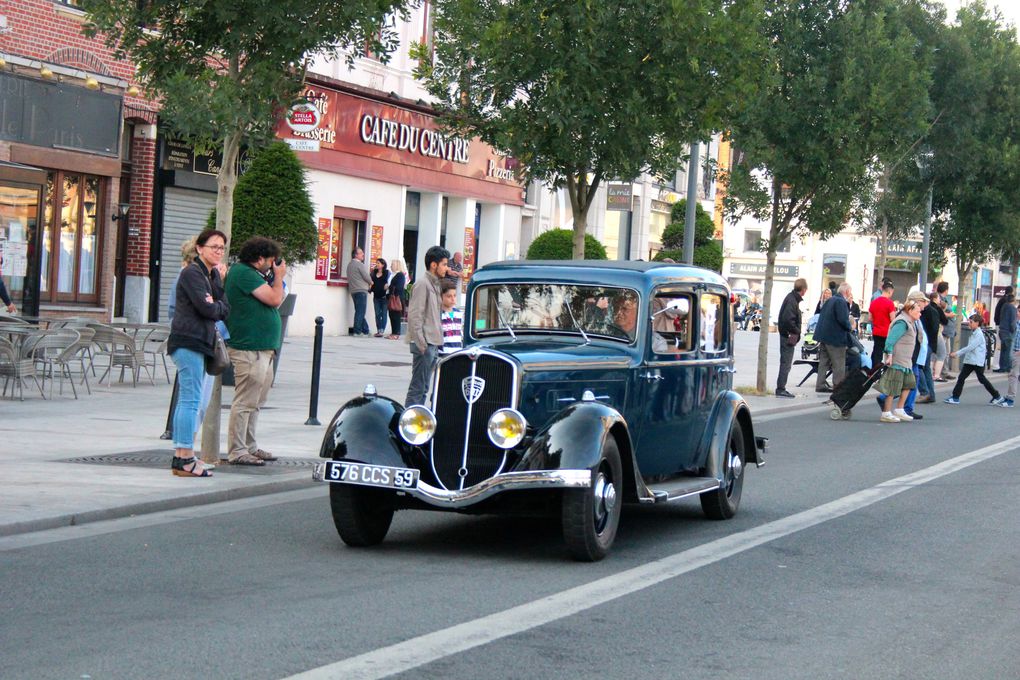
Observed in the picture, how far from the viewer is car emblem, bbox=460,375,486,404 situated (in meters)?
8.76

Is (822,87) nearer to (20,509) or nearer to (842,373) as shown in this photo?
(842,373)

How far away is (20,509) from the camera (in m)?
9.55

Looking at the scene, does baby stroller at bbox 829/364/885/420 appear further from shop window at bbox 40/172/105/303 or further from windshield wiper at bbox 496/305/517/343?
shop window at bbox 40/172/105/303

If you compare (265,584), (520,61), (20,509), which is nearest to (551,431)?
(265,584)

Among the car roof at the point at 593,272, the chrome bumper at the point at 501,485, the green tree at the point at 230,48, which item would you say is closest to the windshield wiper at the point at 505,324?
the car roof at the point at 593,272

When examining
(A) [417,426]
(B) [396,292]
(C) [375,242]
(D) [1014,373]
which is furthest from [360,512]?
(C) [375,242]

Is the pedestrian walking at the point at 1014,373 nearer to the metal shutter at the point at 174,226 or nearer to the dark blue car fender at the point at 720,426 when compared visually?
the metal shutter at the point at 174,226

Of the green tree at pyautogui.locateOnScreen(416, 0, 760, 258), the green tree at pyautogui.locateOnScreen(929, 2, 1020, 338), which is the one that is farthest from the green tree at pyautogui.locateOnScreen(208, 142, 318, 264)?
the green tree at pyautogui.locateOnScreen(929, 2, 1020, 338)

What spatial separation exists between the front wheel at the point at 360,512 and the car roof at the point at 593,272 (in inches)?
71.5

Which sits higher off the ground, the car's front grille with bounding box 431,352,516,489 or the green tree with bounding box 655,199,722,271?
the green tree with bounding box 655,199,722,271

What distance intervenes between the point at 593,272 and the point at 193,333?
3.21 meters

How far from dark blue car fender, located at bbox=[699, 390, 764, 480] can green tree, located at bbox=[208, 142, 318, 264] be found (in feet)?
31.4

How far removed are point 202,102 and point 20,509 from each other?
5.38 m

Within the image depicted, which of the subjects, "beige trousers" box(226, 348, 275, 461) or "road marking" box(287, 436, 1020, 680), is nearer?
"road marking" box(287, 436, 1020, 680)
